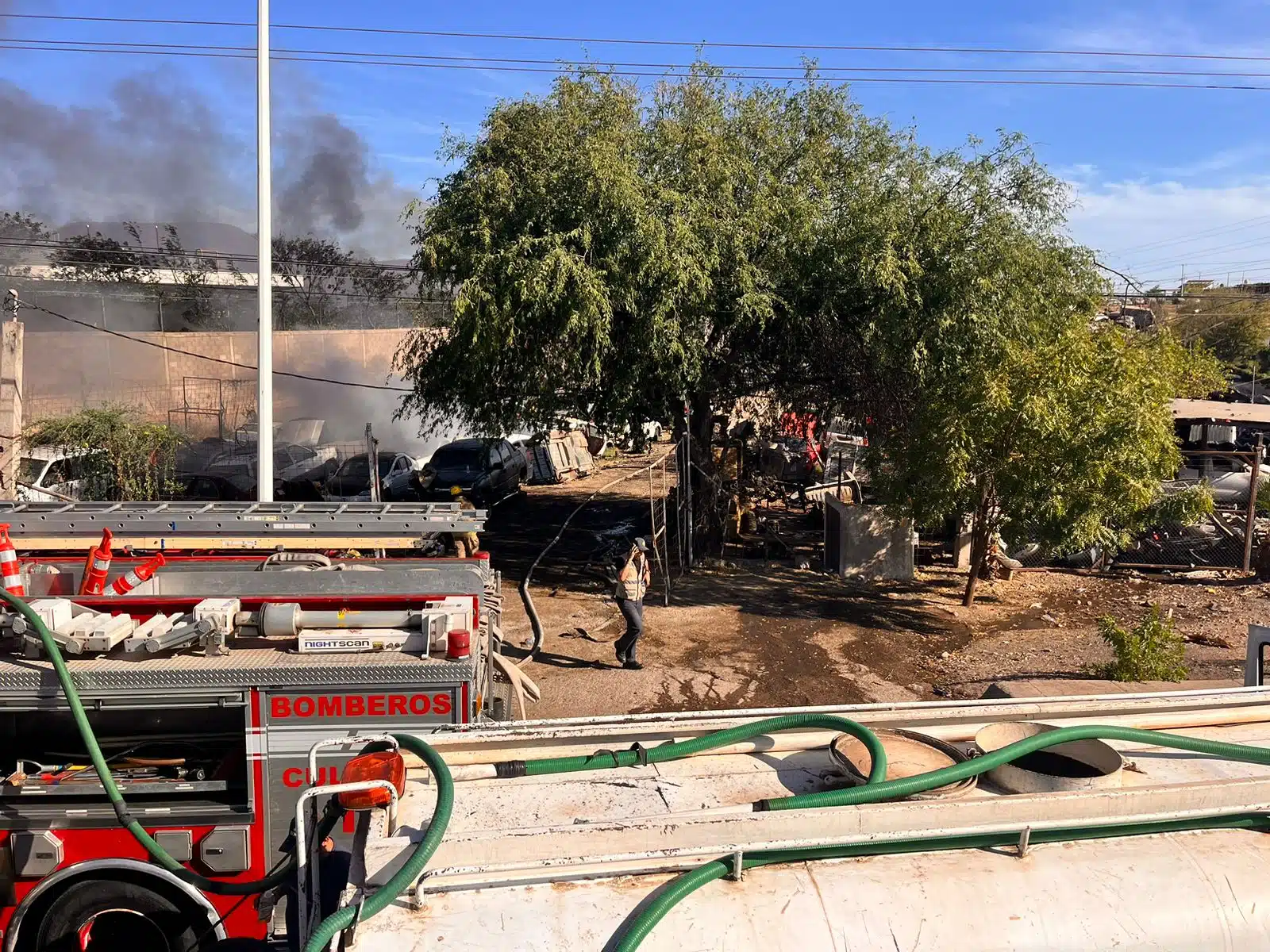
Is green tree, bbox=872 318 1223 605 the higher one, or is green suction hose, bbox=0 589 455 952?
green tree, bbox=872 318 1223 605

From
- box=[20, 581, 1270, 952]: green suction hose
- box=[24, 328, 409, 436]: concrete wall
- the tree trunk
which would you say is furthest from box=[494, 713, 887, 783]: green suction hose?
box=[24, 328, 409, 436]: concrete wall

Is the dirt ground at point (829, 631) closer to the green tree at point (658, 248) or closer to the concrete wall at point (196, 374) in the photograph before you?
the green tree at point (658, 248)

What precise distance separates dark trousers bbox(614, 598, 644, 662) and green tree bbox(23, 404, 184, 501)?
10.5 m

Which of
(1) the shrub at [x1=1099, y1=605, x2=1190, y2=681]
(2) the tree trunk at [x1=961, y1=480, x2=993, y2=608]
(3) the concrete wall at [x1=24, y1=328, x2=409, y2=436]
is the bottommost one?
(1) the shrub at [x1=1099, y1=605, x2=1190, y2=681]

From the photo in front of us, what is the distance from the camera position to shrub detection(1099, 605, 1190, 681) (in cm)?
908

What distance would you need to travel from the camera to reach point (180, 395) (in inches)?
1138

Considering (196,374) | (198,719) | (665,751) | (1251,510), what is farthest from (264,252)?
(196,374)

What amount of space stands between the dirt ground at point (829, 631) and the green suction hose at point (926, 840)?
6540mm

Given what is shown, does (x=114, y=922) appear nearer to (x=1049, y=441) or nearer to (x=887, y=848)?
(x=887, y=848)

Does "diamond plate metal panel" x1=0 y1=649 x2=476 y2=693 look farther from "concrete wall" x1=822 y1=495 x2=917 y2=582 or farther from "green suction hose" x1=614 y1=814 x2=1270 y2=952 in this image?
"concrete wall" x1=822 y1=495 x2=917 y2=582

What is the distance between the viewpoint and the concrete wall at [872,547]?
47.5 feet

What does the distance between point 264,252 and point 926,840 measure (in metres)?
10.7

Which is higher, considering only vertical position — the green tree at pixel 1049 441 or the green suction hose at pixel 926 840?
the green tree at pixel 1049 441

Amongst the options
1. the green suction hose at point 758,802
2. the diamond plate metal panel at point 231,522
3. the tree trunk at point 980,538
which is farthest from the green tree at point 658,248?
the green suction hose at point 758,802
